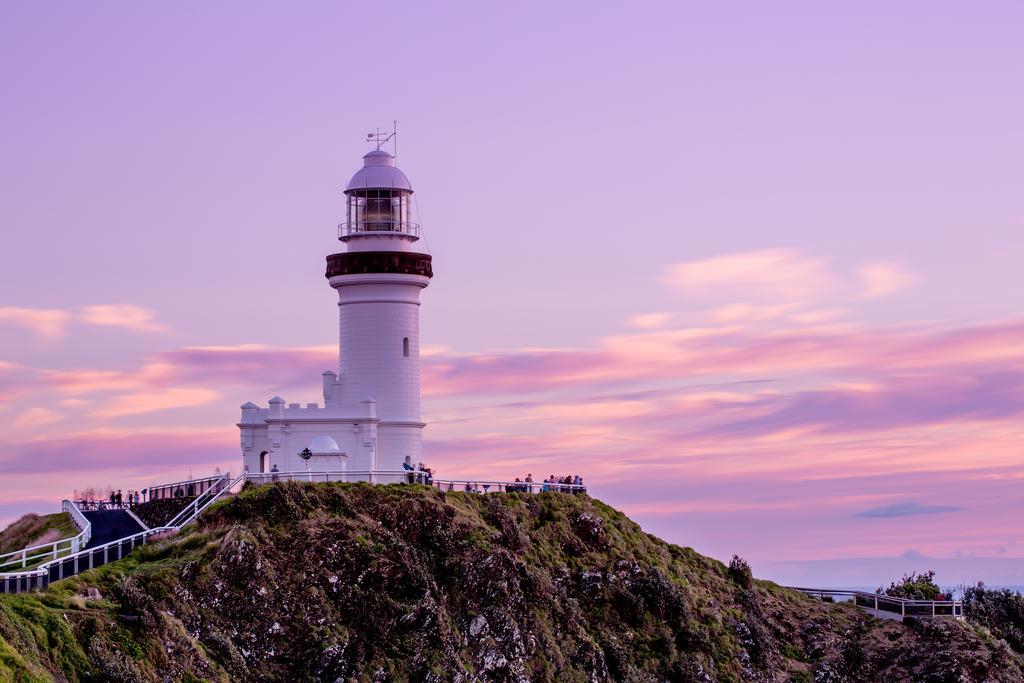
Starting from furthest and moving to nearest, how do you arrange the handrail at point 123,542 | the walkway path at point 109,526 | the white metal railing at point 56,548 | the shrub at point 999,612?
1. the shrub at point 999,612
2. the walkway path at point 109,526
3. the white metal railing at point 56,548
4. the handrail at point 123,542

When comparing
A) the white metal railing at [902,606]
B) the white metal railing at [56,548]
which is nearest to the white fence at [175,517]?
the white metal railing at [56,548]

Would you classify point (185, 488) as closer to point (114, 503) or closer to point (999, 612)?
point (114, 503)

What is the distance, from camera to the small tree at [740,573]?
224 feet

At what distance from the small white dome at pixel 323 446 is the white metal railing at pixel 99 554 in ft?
12.4

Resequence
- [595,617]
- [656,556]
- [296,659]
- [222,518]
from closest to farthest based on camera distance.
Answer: [296,659] < [222,518] < [595,617] < [656,556]

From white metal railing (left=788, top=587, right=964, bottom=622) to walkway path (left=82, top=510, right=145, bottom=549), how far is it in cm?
3159

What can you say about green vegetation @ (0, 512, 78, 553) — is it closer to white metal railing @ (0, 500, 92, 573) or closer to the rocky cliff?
white metal railing @ (0, 500, 92, 573)

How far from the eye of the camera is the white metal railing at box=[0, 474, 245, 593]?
150 ft

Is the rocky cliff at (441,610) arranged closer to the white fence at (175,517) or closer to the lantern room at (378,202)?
the white fence at (175,517)

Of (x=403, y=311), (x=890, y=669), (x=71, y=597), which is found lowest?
(x=890, y=669)

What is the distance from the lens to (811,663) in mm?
62219

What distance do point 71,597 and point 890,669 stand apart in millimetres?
32927

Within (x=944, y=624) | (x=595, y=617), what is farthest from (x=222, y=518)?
(x=944, y=624)

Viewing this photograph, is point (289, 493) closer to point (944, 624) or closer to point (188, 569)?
point (188, 569)
